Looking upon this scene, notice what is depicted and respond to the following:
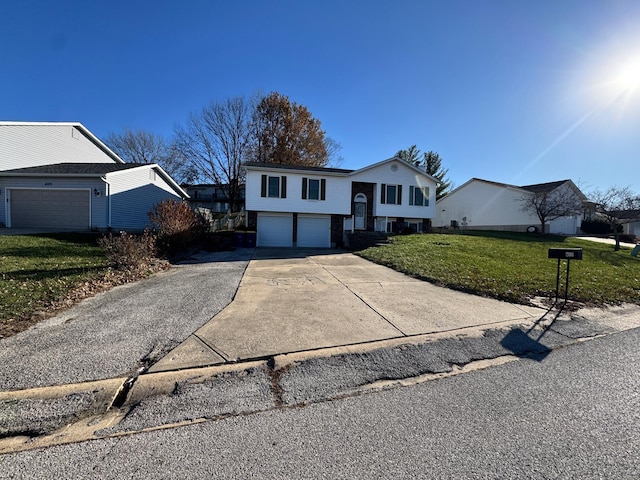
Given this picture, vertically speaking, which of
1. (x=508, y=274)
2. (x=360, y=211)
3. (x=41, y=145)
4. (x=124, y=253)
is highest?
(x=41, y=145)

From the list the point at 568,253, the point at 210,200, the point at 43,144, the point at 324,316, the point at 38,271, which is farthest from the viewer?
the point at 210,200

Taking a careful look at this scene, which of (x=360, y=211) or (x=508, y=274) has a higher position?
(x=360, y=211)

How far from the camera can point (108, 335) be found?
3635mm

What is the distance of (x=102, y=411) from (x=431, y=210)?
21.4m

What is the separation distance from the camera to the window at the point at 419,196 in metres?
20.2

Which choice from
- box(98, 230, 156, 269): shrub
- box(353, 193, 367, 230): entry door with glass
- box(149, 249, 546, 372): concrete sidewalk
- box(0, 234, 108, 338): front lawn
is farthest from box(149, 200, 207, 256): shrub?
box(353, 193, 367, 230): entry door with glass

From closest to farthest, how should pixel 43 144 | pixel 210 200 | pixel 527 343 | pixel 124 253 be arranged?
pixel 527 343
pixel 124 253
pixel 43 144
pixel 210 200

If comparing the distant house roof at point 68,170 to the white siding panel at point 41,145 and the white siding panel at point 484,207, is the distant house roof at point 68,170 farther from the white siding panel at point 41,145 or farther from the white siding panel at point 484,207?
the white siding panel at point 484,207

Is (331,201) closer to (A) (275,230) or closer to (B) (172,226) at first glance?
(A) (275,230)

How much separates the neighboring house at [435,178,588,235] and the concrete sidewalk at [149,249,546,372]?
82.8 feet

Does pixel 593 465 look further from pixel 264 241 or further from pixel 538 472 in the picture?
pixel 264 241

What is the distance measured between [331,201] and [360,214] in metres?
2.56

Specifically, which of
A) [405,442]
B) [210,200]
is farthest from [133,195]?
[210,200]

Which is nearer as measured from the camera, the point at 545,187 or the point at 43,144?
the point at 43,144
